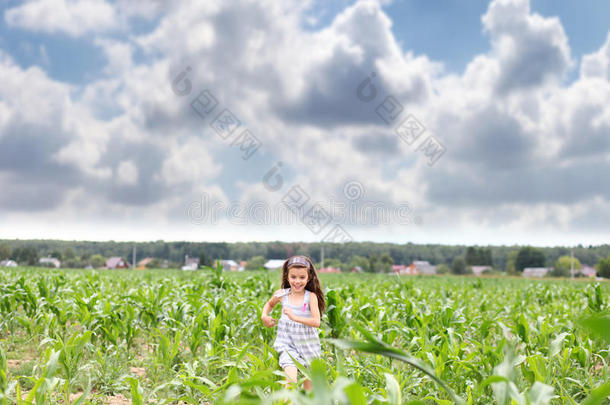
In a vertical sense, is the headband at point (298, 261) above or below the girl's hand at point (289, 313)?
above

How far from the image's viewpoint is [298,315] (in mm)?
4105

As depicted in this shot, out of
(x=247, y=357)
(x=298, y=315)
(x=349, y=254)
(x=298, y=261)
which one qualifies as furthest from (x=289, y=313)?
(x=349, y=254)

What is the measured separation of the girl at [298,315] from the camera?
3.96 m

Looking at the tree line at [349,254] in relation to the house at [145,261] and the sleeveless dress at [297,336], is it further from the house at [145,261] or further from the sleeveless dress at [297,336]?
the sleeveless dress at [297,336]

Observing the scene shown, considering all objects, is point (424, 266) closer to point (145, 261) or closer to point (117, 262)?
point (145, 261)

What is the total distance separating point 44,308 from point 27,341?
3.98ft

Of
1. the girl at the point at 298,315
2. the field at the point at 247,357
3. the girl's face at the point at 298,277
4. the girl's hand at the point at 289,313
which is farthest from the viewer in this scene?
the girl's face at the point at 298,277

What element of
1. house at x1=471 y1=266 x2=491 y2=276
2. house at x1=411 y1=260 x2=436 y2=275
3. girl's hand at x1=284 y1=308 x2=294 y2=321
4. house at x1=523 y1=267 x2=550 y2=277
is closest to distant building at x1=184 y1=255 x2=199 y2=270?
house at x1=411 y1=260 x2=436 y2=275

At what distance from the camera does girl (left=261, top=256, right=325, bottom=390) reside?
3.96 metres

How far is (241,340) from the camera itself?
20.7 feet

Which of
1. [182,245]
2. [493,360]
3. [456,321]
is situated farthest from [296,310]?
[182,245]

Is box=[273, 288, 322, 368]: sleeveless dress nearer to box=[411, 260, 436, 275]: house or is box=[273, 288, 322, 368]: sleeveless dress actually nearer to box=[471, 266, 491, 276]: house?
box=[471, 266, 491, 276]: house

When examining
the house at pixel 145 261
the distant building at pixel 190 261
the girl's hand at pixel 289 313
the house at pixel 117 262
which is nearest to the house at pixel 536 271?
the distant building at pixel 190 261

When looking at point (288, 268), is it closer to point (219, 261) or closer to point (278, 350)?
point (278, 350)
